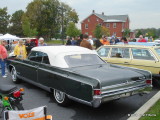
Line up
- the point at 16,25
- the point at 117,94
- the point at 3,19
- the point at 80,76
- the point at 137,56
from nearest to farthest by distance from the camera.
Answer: the point at 117,94 → the point at 80,76 → the point at 137,56 → the point at 3,19 → the point at 16,25

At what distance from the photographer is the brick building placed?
69.8 metres

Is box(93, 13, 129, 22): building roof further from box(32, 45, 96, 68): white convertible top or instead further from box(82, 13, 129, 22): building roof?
box(32, 45, 96, 68): white convertible top

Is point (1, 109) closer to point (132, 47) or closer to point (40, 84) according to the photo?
point (40, 84)

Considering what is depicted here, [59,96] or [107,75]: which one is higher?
[107,75]

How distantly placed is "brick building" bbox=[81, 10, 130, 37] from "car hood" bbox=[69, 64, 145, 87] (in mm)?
64562

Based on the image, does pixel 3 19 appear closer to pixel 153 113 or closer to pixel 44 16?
pixel 44 16

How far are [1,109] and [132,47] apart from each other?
16.9 feet

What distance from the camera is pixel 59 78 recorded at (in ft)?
17.1

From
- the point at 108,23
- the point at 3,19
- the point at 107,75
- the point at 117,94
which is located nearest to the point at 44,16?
the point at 3,19

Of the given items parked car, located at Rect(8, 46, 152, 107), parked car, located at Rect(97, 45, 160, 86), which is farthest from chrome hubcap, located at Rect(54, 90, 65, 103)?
parked car, located at Rect(97, 45, 160, 86)

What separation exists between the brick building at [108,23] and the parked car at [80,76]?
A: 63.9 m

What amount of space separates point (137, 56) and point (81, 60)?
2.72m

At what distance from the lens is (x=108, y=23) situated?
70812 millimetres

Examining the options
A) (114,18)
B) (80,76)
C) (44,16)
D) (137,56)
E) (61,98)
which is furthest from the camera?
(114,18)
